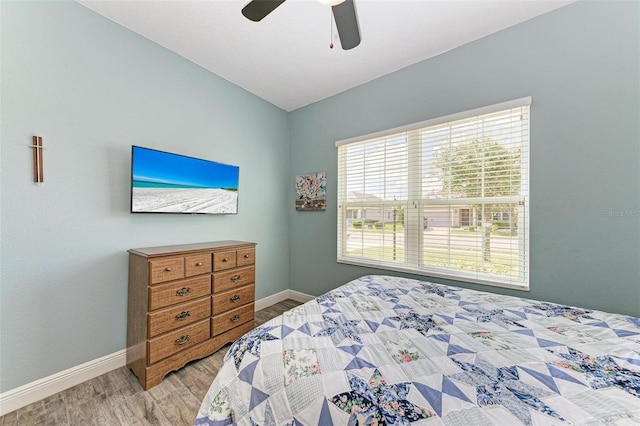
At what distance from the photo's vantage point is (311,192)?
3.23 metres

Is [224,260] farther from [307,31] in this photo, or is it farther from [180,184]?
[307,31]

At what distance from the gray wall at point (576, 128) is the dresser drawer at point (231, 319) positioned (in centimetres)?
214

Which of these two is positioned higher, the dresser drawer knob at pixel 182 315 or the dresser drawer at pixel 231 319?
the dresser drawer knob at pixel 182 315

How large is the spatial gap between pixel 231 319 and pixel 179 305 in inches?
21.9

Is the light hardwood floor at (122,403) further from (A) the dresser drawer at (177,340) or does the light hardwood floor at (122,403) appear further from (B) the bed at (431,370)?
(B) the bed at (431,370)

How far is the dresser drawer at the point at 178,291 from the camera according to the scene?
1712mm

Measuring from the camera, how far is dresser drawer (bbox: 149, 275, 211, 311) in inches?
67.4

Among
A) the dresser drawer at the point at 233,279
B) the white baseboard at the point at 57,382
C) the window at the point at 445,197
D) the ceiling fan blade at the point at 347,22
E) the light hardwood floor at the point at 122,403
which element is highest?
the ceiling fan blade at the point at 347,22

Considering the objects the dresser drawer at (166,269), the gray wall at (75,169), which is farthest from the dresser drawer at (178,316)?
the gray wall at (75,169)

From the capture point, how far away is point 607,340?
3.61ft

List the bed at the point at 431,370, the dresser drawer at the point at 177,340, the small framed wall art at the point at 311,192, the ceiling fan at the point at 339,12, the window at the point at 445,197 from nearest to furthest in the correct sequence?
1. the bed at the point at 431,370
2. the ceiling fan at the point at 339,12
3. the dresser drawer at the point at 177,340
4. the window at the point at 445,197
5. the small framed wall art at the point at 311,192

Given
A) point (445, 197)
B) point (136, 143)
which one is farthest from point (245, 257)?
point (445, 197)

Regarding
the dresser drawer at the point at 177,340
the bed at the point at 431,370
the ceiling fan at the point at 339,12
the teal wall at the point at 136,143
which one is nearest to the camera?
the bed at the point at 431,370

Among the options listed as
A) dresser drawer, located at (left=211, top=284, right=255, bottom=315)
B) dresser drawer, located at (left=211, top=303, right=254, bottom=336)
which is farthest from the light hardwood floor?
dresser drawer, located at (left=211, top=284, right=255, bottom=315)
